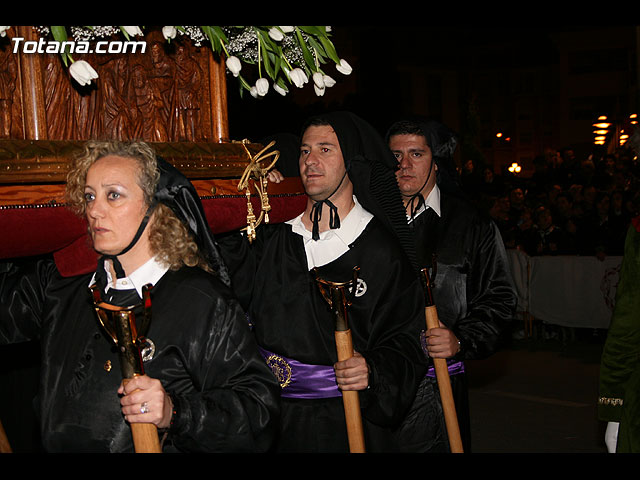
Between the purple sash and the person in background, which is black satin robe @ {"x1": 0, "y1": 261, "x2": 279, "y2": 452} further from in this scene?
the person in background

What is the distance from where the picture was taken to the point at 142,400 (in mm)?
2119

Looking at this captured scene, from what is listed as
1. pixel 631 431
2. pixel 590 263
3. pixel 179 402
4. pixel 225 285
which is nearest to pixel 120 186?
pixel 225 285

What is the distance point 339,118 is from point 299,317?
897 millimetres

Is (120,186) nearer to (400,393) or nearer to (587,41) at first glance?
(400,393)

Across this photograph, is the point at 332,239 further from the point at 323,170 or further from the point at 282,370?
the point at 282,370

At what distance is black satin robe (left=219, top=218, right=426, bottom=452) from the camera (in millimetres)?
3268

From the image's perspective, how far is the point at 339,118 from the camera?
354cm

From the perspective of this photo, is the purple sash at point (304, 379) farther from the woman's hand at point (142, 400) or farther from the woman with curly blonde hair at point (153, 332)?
the woman's hand at point (142, 400)

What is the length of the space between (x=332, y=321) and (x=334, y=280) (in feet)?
0.62

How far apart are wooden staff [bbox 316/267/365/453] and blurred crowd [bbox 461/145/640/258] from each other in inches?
299

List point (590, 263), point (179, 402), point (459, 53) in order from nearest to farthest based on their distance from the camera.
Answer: point (179, 402) → point (590, 263) → point (459, 53)

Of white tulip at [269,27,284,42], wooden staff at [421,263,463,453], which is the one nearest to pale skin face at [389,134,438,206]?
wooden staff at [421,263,463,453]

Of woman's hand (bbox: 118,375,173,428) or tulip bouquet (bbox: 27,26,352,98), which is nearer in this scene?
→ woman's hand (bbox: 118,375,173,428)

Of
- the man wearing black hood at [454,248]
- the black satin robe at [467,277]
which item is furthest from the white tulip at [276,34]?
the black satin robe at [467,277]
